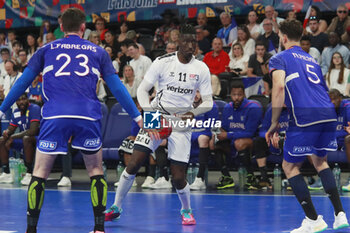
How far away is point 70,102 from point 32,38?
12200 mm

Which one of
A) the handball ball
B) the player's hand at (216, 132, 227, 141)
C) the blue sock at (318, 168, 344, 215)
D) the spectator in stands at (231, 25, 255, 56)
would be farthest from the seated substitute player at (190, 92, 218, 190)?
the blue sock at (318, 168, 344, 215)

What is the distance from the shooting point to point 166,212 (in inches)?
320

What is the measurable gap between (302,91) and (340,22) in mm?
8009

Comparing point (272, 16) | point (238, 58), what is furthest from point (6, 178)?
point (272, 16)

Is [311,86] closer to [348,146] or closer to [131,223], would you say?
[131,223]

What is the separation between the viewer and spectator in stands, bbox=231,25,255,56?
13938 millimetres

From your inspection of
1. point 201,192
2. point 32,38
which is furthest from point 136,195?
point 32,38

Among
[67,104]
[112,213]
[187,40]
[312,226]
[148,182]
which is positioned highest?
[187,40]

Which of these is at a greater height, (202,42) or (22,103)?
(202,42)

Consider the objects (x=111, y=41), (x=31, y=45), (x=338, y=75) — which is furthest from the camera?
(x=31, y=45)

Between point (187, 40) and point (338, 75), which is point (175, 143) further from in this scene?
point (338, 75)

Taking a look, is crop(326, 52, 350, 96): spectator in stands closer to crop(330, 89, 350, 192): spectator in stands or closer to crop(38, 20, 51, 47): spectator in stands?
crop(330, 89, 350, 192): spectator in stands

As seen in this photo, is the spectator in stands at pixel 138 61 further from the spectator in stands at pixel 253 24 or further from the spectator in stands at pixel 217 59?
the spectator in stands at pixel 253 24

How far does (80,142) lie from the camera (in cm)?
559
